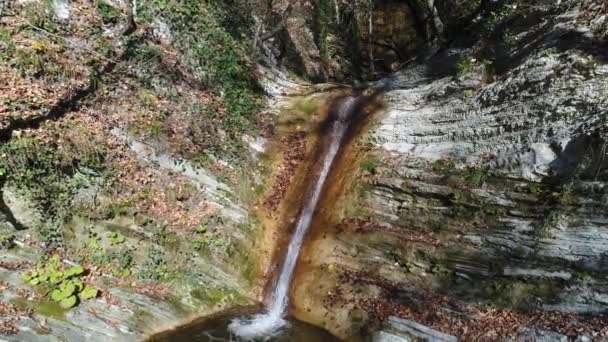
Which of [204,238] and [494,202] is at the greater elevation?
[494,202]

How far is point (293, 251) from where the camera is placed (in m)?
10.8

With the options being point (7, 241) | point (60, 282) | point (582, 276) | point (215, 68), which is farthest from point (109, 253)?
point (582, 276)

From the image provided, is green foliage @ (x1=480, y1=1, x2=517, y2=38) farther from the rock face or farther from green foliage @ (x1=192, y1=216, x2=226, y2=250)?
green foliage @ (x1=192, y1=216, x2=226, y2=250)

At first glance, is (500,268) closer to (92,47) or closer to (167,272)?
(167,272)

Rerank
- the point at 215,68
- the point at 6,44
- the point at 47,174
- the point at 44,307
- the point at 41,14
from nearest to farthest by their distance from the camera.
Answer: the point at 44,307 < the point at 47,174 < the point at 6,44 < the point at 41,14 < the point at 215,68

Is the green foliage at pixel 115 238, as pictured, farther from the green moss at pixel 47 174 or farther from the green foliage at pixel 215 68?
the green foliage at pixel 215 68

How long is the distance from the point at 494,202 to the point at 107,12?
1026 centimetres

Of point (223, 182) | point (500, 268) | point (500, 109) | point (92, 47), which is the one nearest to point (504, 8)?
point (500, 109)

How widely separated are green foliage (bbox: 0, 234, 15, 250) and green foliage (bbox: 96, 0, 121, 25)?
5994 millimetres

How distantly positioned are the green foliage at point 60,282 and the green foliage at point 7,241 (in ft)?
2.05

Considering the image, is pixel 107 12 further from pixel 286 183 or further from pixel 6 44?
pixel 286 183

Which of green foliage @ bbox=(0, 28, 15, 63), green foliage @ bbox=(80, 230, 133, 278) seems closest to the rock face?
green foliage @ bbox=(80, 230, 133, 278)

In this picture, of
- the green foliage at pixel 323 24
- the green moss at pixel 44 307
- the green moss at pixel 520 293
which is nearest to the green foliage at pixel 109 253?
the green moss at pixel 44 307

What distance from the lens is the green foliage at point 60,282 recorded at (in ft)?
26.3
